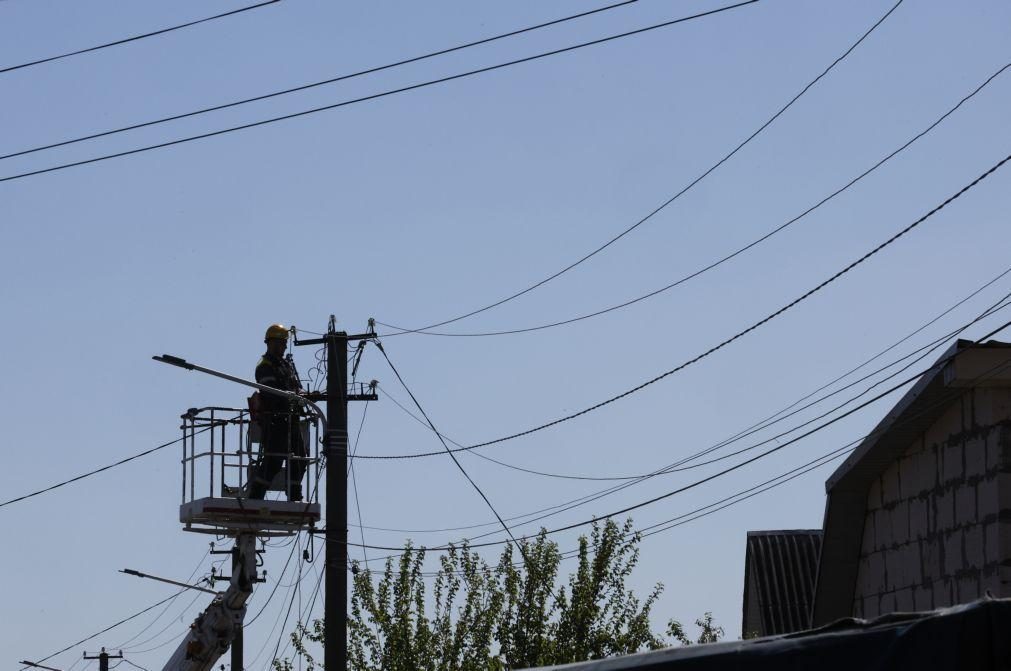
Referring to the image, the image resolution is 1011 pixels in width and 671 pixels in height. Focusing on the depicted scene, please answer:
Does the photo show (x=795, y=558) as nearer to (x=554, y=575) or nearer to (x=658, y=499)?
(x=554, y=575)

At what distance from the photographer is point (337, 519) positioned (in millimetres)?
20438

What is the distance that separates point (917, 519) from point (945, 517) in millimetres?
688

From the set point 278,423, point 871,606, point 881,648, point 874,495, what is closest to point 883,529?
point 874,495

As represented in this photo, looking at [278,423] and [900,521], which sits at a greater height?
[278,423]

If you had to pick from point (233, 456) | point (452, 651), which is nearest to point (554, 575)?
point (452, 651)

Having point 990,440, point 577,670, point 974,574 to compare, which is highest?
point 990,440

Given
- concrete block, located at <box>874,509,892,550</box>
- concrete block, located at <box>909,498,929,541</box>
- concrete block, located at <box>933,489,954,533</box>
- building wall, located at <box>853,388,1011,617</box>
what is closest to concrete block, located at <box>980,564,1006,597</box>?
building wall, located at <box>853,388,1011,617</box>

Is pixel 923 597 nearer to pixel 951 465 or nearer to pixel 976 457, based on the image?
pixel 951 465

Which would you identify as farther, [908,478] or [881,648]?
[908,478]

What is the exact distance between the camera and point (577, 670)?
865 centimetres

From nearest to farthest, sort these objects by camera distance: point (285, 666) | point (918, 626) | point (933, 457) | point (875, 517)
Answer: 1. point (918, 626)
2. point (933, 457)
3. point (875, 517)
4. point (285, 666)

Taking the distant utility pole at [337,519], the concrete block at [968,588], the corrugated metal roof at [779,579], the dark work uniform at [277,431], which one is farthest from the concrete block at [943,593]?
the corrugated metal roof at [779,579]

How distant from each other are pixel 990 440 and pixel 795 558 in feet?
50.1

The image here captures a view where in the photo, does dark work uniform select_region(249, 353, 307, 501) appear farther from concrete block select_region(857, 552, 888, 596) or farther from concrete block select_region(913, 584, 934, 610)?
concrete block select_region(913, 584, 934, 610)
